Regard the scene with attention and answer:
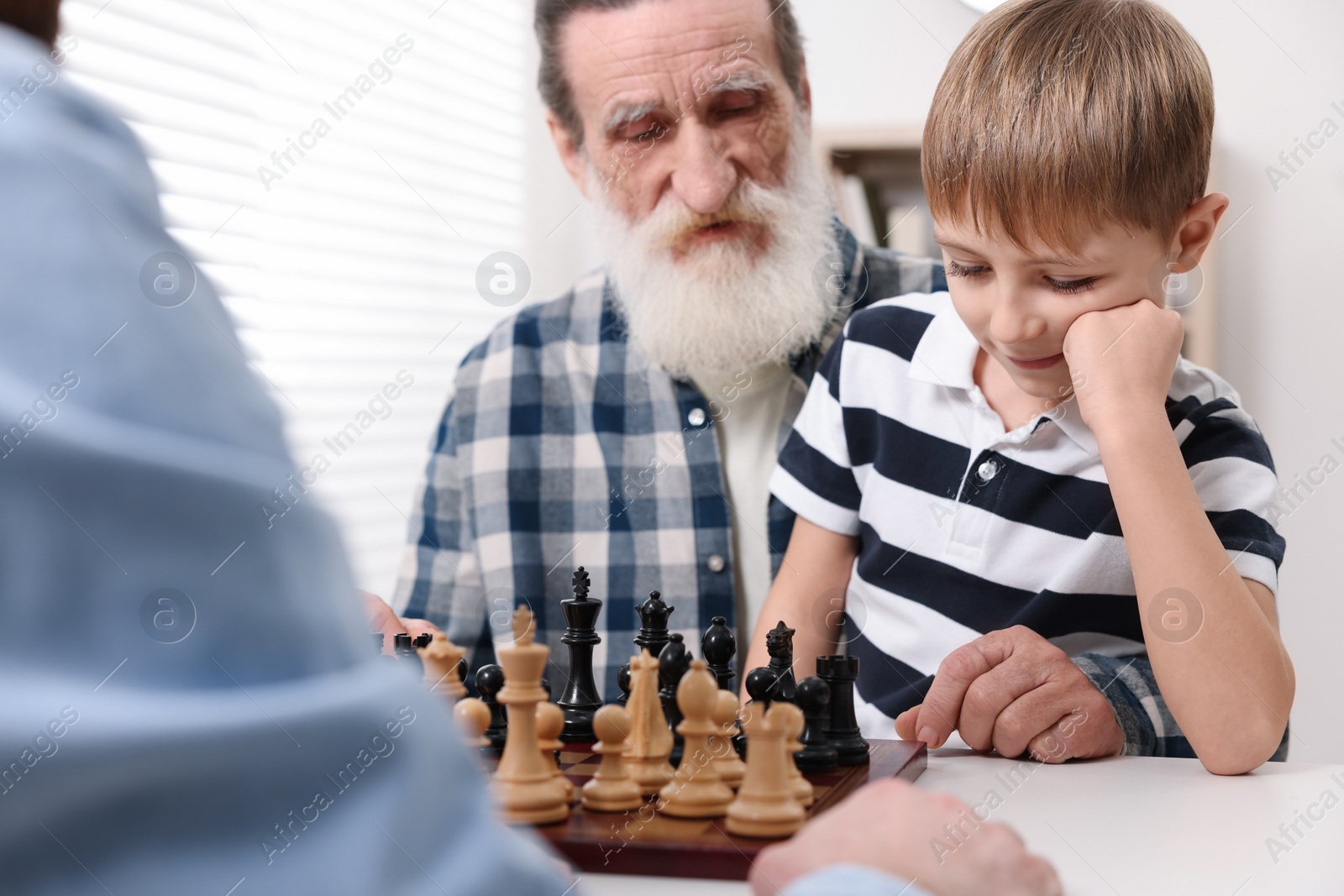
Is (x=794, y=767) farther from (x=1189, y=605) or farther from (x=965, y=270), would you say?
(x=965, y=270)

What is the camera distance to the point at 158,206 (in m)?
0.44

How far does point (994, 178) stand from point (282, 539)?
861 mm

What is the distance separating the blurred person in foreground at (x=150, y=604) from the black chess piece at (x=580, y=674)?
549 mm

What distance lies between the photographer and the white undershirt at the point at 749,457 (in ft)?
5.74

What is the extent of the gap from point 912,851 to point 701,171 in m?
1.29

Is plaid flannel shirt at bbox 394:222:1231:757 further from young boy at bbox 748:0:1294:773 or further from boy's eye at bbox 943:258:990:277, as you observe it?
boy's eye at bbox 943:258:990:277

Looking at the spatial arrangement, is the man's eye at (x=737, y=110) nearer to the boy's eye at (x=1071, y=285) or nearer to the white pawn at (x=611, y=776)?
the boy's eye at (x=1071, y=285)

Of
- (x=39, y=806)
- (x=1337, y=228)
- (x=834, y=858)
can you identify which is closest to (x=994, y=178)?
(x=834, y=858)

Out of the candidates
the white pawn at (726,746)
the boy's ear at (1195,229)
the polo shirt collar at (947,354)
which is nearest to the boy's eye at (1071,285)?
the boy's ear at (1195,229)

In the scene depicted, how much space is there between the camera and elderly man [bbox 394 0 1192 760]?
68.4 inches

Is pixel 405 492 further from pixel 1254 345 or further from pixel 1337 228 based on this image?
pixel 1337 228

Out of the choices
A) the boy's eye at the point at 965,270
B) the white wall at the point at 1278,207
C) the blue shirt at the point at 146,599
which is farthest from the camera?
the white wall at the point at 1278,207

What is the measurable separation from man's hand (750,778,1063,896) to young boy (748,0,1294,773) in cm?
41

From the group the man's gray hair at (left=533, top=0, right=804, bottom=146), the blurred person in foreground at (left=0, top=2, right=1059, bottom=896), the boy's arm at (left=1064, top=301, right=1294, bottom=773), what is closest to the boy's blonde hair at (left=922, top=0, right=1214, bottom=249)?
the boy's arm at (left=1064, top=301, right=1294, bottom=773)
